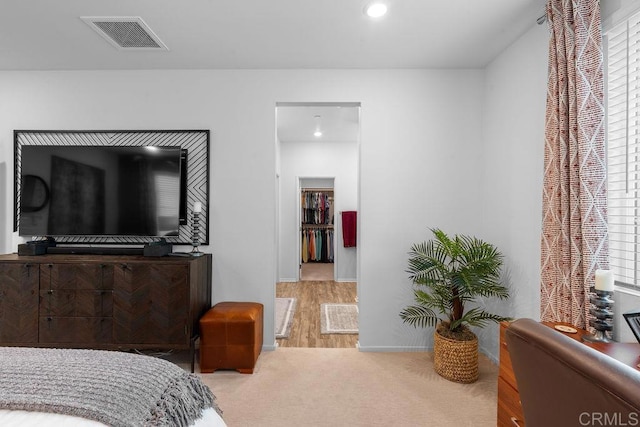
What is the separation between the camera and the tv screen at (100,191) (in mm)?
2812

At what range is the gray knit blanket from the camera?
962 millimetres

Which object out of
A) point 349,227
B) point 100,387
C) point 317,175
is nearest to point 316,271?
point 349,227

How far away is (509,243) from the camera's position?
256cm

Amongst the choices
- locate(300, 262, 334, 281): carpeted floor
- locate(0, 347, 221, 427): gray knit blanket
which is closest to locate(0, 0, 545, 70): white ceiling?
locate(0, 347, 221, 427): gray knit blanket

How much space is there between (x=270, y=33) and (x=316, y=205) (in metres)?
4.15

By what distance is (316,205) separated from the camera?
20.9ft

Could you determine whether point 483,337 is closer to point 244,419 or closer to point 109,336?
point 244,419

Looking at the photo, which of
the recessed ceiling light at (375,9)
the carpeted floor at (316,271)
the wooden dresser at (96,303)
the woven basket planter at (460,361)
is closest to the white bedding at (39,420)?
the wooden dresser at (96,303)

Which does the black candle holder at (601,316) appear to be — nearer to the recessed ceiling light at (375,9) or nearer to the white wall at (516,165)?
the white wall at (516,165)

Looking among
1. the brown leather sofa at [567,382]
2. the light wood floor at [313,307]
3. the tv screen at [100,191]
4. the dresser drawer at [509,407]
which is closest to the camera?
the brown leather sofa at [567,382]

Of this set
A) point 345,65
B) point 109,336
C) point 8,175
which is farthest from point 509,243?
point 8,175

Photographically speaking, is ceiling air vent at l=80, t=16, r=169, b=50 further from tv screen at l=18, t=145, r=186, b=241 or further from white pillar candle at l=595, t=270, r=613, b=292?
white pillar candle at l=595, t=270, r=613, b=292

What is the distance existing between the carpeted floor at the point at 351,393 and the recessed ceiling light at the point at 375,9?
103 inches

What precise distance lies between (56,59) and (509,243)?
419cm
